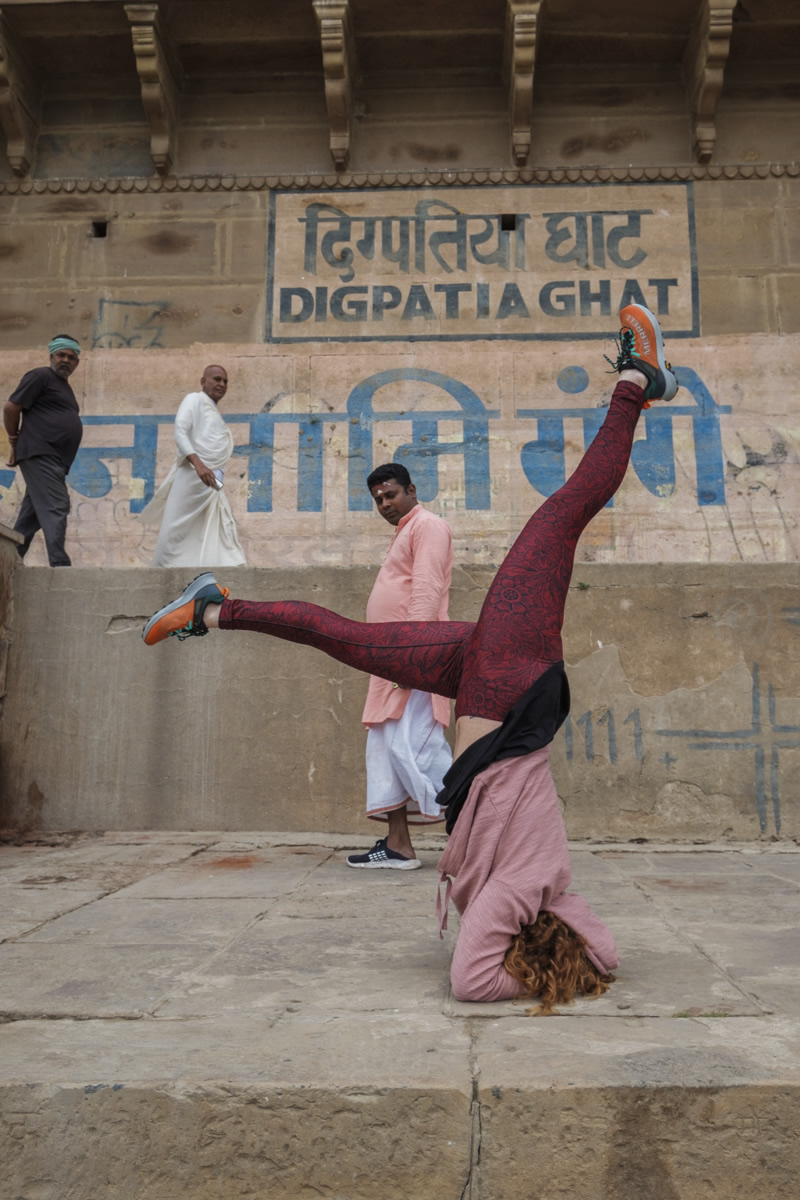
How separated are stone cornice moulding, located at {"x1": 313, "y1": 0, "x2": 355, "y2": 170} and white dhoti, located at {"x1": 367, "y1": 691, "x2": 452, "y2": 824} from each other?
666cm

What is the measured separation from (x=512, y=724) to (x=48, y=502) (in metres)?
5.10

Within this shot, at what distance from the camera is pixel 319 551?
901 cm

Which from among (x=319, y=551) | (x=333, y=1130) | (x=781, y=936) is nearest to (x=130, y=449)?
(x=319, y=551)

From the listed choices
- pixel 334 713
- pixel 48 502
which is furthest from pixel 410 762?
pixel 48 502

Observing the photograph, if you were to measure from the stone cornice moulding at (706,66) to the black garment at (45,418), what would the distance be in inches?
236

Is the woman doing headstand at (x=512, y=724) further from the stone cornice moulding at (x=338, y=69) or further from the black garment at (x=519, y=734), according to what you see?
the stone cornice moulding at (x=338, y=69)

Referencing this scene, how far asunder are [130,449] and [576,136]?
15.9 ft

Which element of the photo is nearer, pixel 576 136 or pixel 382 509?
pixel 382 509

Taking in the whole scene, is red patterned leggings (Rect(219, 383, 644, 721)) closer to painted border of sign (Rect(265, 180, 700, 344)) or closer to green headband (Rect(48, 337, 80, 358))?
green headband (Rect(48, 337, 80, 358))

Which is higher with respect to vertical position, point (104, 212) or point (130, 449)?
point (104, 212)

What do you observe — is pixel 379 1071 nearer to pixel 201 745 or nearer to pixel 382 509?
pixel 382 509

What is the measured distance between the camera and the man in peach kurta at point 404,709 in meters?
4.23

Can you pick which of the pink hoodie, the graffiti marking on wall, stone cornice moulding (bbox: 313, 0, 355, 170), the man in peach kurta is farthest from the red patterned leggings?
stone cornice moulding (bbox: 313, 0, 355, 170)

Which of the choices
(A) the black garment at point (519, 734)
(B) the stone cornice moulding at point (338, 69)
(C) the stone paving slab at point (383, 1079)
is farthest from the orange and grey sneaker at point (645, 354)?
(B) the stone cornice moulding at point (338, 69)
